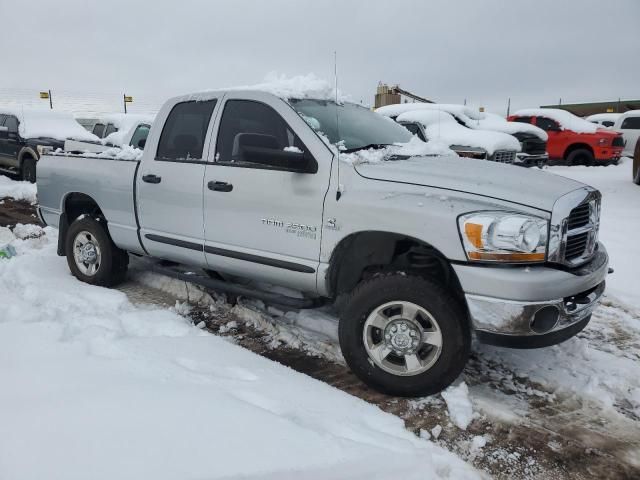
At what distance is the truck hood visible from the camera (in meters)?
2.78

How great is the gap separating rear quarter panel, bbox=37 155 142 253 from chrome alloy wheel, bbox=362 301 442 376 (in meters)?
2.37

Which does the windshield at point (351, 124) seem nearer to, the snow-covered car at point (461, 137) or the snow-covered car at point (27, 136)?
the snow-covered car at point (461, 137)

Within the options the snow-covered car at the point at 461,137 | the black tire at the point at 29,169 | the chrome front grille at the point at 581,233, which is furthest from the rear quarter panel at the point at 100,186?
the black tire at the point at 29,169

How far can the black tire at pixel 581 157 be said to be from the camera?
15.1 metres

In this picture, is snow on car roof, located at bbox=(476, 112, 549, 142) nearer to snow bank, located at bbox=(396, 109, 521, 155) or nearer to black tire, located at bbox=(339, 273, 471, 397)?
snow bank, located at bbox=(396, 109, 521, 155)

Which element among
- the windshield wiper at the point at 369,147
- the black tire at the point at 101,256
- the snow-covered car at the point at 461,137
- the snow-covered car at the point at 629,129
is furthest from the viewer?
the snow-covered car at the point at 629,129

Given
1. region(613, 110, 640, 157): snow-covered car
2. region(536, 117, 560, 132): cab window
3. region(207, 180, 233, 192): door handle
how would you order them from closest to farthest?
region(207, 180, 233, 192): door handle → region(536, 117, 560, 132): cab window → region(613, 110, 640, 157): snow-covered car

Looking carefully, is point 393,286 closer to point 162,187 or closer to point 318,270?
point 318,270

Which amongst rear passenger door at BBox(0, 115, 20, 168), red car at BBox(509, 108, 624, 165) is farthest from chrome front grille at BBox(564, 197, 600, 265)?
red car at BBox(509, 108, 624, 165)

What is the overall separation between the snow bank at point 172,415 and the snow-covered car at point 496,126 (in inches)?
370

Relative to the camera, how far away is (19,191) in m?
10.2

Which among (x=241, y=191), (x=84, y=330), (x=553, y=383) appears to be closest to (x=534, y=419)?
(x=553, y=383)

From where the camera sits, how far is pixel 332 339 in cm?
385

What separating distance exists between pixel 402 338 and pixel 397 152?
139 cm
